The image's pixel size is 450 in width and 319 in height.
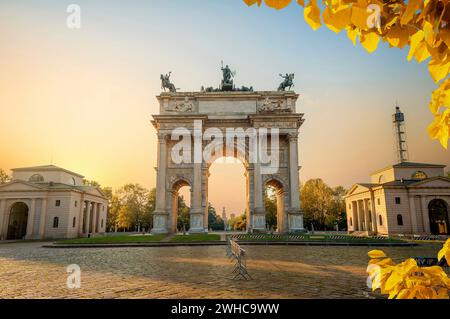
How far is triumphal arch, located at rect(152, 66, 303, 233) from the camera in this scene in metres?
37.4

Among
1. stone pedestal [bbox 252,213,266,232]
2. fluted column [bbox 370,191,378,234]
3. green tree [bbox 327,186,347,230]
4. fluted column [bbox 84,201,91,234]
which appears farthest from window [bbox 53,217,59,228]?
green tree [bbox 327,186,347,230]

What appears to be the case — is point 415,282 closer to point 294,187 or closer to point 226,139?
point 294,187

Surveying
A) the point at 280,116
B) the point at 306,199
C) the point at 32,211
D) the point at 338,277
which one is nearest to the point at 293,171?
the point at 280,116

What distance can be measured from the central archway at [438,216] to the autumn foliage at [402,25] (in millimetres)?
54623

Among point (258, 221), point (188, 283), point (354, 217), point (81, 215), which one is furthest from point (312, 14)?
point (354, 217)

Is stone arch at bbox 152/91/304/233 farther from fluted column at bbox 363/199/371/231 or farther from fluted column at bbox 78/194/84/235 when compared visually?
fluted column at bbox 363/199/371/231

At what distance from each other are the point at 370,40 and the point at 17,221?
199 feet

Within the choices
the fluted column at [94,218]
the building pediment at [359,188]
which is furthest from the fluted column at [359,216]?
the fluted column at [94,218]

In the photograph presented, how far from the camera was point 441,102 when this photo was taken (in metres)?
1.85

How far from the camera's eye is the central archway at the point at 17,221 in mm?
48219

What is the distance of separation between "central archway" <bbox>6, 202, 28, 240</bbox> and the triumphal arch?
28.9m

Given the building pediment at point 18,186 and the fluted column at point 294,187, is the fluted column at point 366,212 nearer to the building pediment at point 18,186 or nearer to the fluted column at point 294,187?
the fluted column at point 294,187
